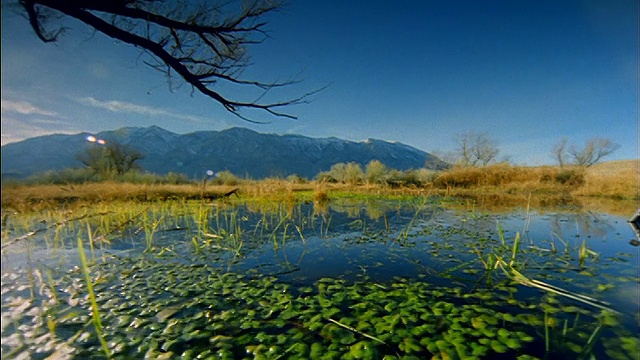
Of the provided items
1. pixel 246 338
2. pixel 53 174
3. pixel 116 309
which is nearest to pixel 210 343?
pixel 246 338

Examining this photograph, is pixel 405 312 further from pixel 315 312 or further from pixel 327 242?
pixel 327 242

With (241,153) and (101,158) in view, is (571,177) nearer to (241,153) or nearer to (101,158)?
(101,158)

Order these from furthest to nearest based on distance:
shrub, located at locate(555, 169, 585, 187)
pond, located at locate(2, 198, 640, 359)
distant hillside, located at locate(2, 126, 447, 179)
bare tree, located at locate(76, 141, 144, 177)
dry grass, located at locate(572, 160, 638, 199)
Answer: distant hillside, located at locate(2, 126, 447, 179) < shrub, located at locate(555, 169, 585, 187) < dry grass, located at locate(572, 160, 638, 199) < bare tree, located at locate(76, 141, 144, 177) < pond, located at locate(2, 198, 640, 359)

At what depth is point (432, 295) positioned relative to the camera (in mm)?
2230

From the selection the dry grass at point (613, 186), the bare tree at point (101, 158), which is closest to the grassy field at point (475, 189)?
the dry grass at point (613, 186)

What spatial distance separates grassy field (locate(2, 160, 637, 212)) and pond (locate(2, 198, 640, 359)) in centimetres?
129

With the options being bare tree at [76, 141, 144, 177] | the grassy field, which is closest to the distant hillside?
the grassy field

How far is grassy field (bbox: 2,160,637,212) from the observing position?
326 inches

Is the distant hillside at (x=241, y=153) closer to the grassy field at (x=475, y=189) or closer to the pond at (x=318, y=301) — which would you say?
the grassy field at (x=475, y=189)

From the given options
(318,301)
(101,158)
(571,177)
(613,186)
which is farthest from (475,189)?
(101,158)

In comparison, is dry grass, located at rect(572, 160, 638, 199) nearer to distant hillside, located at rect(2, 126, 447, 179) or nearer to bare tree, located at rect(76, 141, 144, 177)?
bare tree, located at rect(76, 141, 144, 177)

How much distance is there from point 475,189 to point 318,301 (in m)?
18.4

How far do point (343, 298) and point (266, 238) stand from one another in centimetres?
244

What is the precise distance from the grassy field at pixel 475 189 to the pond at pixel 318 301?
129cm
